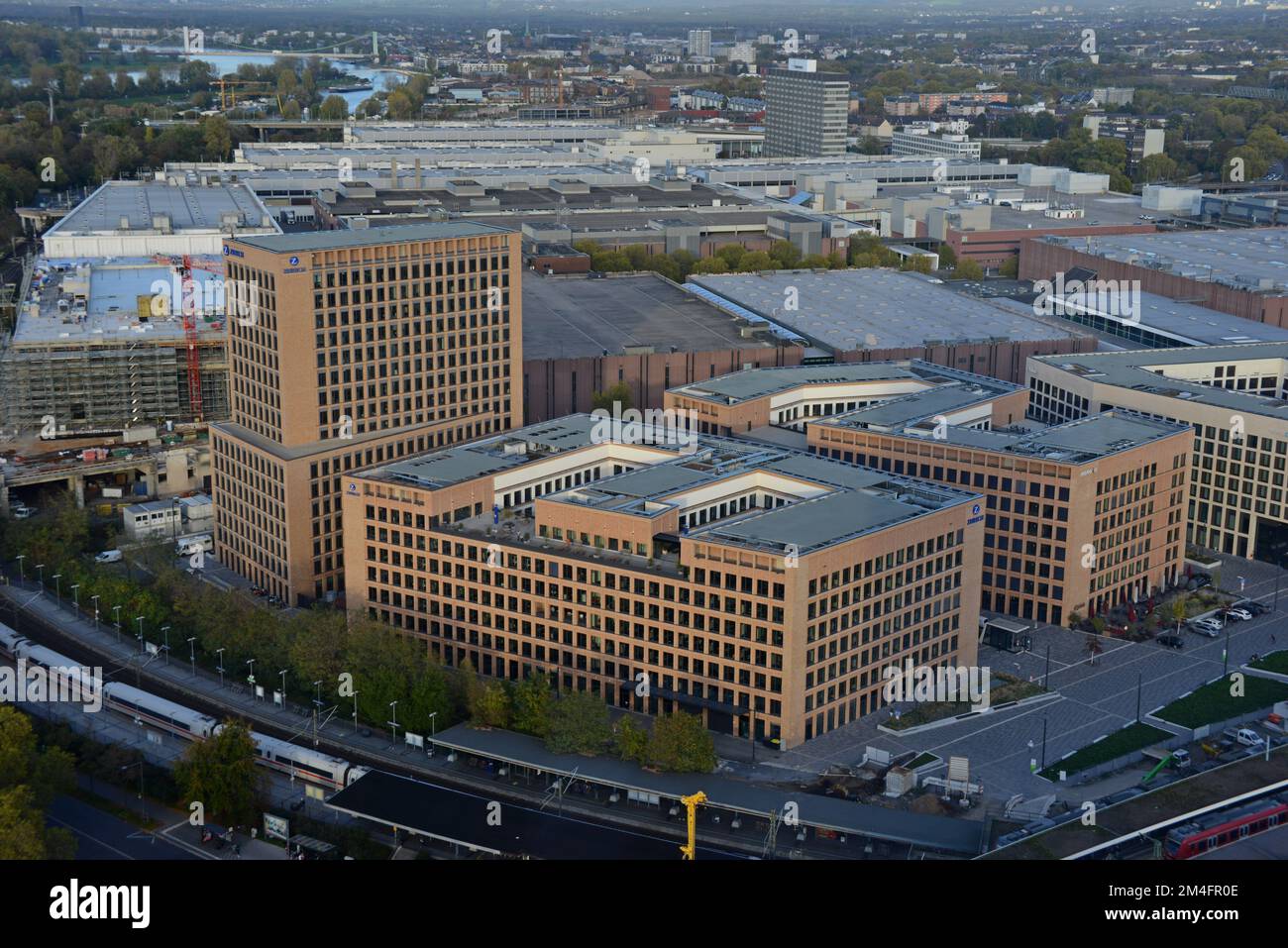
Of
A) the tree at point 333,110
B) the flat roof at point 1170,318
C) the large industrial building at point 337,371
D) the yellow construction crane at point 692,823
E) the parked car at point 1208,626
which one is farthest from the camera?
the tree at point 333,110

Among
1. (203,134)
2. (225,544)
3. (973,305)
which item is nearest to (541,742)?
(225,544)

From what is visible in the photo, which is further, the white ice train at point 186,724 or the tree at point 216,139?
the tree at point 216,139

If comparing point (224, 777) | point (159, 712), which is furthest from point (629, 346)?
point (224, 777)

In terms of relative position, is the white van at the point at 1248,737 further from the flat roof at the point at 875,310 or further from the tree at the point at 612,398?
the flat roof at the point at 875,310

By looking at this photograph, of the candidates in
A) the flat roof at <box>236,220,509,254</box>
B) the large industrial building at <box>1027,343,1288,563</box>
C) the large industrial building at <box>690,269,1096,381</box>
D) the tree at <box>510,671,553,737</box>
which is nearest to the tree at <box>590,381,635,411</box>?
the large industrial building at <box>690,269,1096,381</box>

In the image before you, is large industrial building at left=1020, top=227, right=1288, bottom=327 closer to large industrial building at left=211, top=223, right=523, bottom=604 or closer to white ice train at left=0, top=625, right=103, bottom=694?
large industrial building at left=211, top=223, right=523, bottom=604

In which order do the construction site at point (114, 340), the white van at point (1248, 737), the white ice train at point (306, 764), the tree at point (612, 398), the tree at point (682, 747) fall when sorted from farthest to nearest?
the construction site at point (114, 340) → the tree at point (612, 398) → the white van at point (1248, 737) → the white ice train at point (306, 764) → the tree at point (682, 747)

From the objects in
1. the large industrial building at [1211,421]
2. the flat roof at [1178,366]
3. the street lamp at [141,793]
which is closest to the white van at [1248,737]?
the large industrial building at [1211,421]
